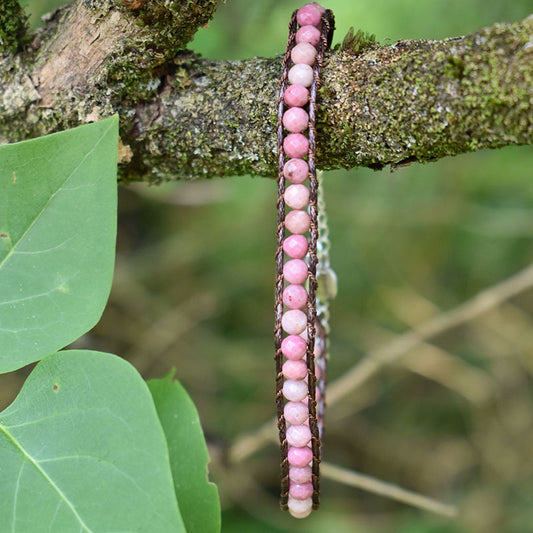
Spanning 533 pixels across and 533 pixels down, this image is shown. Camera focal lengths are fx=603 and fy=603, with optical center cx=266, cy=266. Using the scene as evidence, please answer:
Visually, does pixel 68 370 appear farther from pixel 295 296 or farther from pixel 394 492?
pixel 394 492

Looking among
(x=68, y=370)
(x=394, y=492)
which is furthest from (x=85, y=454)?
(x=394, y=492)

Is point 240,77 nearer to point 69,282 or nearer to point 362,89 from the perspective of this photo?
point 362,89

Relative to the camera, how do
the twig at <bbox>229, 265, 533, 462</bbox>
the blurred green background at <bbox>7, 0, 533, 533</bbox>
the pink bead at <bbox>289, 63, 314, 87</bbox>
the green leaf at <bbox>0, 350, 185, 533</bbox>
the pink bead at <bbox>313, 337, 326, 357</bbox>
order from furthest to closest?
the blurred green background at <bbox>7, 0, 533, 533</bbox> → the twig at <bbox>229, 265, 533, 462</bbox> → the pink bead at <bbox>313, 337, 326, 357</bbox> → the pink bead at <bbox>289, 63, 314, 87</bbox> → the green leaf at <bbox>0, 350, 185, 533</bbox>

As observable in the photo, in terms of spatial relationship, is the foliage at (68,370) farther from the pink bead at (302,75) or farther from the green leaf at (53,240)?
the pink bead at (302,75)

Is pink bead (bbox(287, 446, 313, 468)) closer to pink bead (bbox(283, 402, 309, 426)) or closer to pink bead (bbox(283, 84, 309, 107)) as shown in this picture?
pink bead (bbox(283, 402, 309, 426))

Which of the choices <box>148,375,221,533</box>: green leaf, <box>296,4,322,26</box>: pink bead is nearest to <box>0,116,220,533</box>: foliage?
<box>148,375,221,533</box>: green leaf

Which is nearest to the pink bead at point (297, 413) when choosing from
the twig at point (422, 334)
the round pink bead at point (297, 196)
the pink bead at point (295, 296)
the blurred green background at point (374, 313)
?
the pink bead at point (295, 296)

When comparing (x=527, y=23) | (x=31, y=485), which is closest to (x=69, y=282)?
(x=31, y=485)
